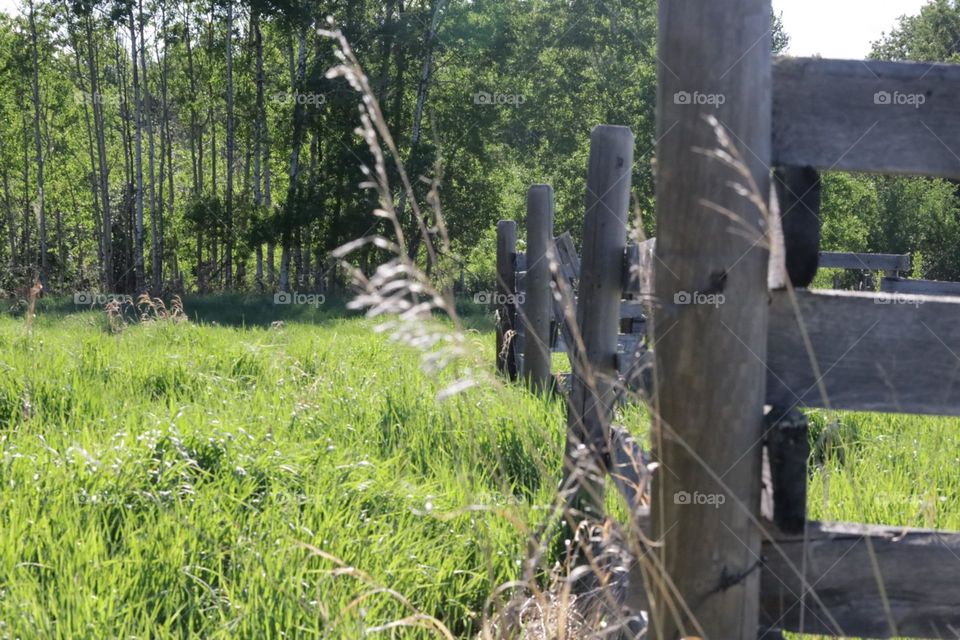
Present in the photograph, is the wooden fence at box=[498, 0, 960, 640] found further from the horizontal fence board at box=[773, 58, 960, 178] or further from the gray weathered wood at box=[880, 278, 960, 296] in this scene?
the gray weathered wood at box=[880, 278, 960, 296]

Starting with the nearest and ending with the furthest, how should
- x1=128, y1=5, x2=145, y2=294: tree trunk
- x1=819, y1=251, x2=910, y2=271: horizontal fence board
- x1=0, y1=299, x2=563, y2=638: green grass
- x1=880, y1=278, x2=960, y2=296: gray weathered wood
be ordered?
x1=0, y1=299, x2=563, y2=638: green grass
x1=880, y1=278, x2=960, y2=296: gray weathered wood
x1=819, y1=251, x2=910, y2=271: horizontal fence board
x1=128, y1=5, x2=145, y2=294: tree trunk

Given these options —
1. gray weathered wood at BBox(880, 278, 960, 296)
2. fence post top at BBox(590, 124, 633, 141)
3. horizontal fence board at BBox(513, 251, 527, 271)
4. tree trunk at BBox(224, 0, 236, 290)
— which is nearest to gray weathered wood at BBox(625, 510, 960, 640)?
fence post top at BBox(590, 124, 633, 141)

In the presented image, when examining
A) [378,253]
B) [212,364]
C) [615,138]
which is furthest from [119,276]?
[615,138]

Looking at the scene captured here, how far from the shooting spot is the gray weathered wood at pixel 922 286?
33.5 feet

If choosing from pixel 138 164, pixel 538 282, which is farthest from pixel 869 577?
pixel 138 164

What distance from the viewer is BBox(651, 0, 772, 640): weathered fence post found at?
188 cm

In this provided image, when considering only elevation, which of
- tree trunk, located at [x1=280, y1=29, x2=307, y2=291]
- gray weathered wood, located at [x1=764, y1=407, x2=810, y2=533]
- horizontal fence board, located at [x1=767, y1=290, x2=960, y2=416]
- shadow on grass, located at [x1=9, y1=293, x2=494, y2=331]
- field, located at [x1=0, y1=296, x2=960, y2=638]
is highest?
tree trunk, located at [x1=280, y1=29, x2=307, y2=291]

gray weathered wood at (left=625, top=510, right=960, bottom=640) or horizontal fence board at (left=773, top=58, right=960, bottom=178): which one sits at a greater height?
horizontal fence board at (left=773, top=58, right=960, bottom=178)

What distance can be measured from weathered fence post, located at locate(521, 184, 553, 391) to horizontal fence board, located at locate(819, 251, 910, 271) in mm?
5784

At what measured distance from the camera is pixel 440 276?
6.88ft

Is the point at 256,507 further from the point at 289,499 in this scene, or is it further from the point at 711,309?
the point at 711,309

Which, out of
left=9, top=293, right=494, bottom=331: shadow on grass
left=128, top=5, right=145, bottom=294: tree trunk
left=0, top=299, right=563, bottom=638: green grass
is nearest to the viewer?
left=0, top=299, right=563, bottom=638: green grass

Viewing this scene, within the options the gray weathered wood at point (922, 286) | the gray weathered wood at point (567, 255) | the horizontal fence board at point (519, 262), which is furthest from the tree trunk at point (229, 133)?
the gray weathered wood at point (567, 255)

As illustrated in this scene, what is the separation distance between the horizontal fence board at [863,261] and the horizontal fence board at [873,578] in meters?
9.15
